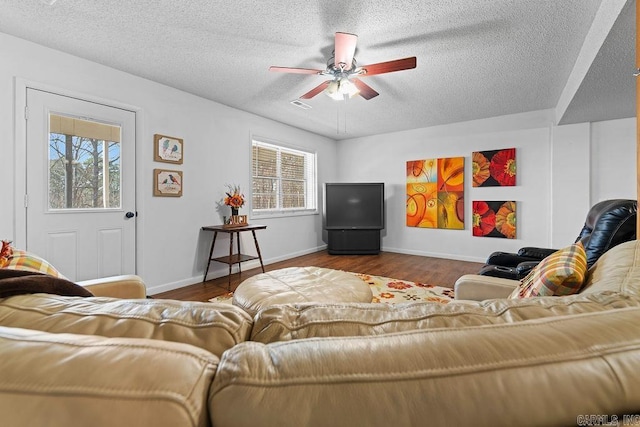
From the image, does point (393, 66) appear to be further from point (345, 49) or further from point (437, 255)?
point (437, 255)

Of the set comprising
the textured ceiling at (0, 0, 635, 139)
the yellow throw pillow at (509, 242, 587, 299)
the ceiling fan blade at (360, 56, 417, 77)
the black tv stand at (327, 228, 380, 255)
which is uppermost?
the textured ceiling at (0, 0, 635, 139)

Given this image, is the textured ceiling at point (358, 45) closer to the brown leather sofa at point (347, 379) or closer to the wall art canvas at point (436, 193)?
the wall art canvas at point (436, 193)

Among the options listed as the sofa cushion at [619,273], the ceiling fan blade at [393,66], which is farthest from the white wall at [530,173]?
the sofa cushion at [619,273]

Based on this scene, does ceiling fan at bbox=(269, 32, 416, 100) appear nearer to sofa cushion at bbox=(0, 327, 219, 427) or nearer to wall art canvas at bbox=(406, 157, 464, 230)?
sofa cushion at bbox=(0, 327, 219, 427)

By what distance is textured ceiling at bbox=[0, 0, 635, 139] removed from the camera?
6.52 feet

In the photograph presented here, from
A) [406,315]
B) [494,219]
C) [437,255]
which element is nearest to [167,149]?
[406,315]

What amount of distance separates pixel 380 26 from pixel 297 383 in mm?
2541

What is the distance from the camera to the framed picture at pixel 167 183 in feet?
10.6

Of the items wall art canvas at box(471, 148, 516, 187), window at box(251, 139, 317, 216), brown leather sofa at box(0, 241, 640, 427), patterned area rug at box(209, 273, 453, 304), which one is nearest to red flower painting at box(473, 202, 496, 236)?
wall art canvas at box(471, 148, 516, 187)

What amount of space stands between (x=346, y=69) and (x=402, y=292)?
2.44 metres

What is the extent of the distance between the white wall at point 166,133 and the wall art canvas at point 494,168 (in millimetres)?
3478

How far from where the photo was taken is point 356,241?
544 cm

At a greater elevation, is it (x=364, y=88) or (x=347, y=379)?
(x=364, y=88)

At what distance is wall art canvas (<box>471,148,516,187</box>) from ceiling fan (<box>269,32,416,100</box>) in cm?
278
